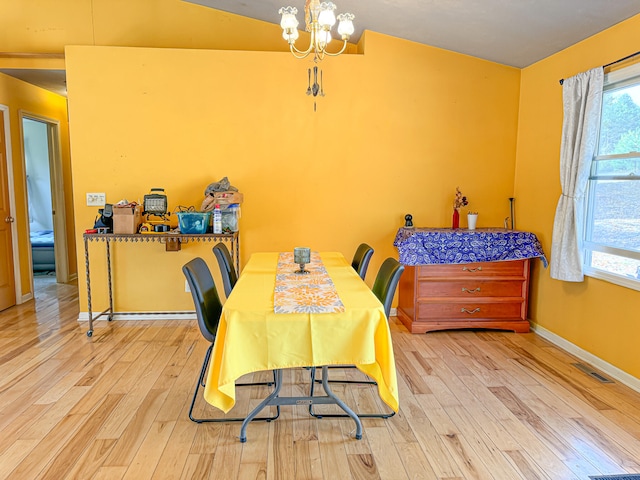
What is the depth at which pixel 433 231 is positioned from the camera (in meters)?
3.87

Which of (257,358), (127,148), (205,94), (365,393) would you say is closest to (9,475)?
(257,358)

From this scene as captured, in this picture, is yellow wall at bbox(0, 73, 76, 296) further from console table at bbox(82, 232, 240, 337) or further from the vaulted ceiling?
the vaulted ceiling

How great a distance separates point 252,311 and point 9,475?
1311mm

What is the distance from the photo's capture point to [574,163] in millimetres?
3236

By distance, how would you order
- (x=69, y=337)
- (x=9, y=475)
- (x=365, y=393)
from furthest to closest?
(x=69, y=337), (x=365, y=393), (x=9, y=475)

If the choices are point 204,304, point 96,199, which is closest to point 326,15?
point 204,304

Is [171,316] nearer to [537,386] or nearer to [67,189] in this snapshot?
[67,189]

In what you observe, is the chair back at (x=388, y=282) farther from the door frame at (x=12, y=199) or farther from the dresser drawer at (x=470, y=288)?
the door frame at (x=12, y=199)

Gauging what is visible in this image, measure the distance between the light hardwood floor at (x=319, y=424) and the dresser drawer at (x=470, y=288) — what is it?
0.51 meters

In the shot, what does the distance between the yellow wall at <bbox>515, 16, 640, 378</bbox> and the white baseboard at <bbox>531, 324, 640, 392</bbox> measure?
0.11 feet

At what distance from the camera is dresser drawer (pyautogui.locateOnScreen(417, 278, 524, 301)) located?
12.6 feet

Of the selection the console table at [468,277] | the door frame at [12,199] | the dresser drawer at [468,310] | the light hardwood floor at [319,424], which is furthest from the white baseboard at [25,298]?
the dresser drawer at [468,310]

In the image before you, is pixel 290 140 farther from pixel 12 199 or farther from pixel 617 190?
pixel 12 199

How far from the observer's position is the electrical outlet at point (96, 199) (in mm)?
4070
